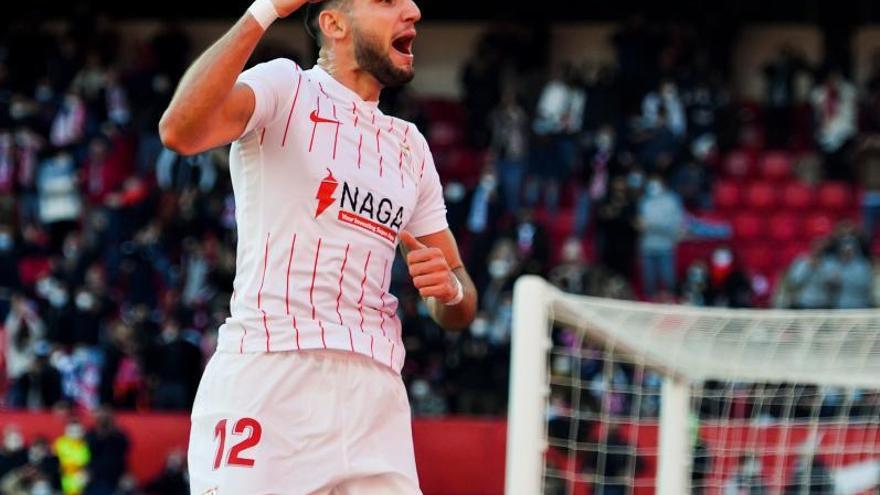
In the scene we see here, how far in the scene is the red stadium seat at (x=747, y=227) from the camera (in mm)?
19312

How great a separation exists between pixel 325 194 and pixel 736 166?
1691 cm

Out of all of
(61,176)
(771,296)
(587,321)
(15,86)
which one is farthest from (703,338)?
(15,86)

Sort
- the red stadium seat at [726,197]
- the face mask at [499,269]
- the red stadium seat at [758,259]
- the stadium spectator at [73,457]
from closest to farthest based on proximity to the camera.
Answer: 1. the stadium spectator at [73,457]
2. the face mask at [499,269]
3. the red stadium seat at [758,259]
4. the red stadium seat at [726,197]

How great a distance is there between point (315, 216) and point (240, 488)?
2.16 feet

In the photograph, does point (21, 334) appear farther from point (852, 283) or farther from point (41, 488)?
point (852, 283)

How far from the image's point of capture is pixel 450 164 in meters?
20.3

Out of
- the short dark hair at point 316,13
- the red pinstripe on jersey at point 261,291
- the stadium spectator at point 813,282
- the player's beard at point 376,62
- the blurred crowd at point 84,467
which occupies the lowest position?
the blurred crowd at point 84,467

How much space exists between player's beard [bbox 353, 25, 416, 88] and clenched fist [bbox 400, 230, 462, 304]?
1.54 feet

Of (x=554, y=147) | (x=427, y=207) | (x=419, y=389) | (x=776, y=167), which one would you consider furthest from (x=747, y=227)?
(x=427, y=207)

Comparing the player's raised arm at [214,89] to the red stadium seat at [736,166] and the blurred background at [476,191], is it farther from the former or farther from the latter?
the red stadium seat at [736,166]

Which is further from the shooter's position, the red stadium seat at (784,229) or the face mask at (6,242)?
the red stadium seat at (784,229)

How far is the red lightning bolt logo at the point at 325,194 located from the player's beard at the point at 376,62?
13.6 inches

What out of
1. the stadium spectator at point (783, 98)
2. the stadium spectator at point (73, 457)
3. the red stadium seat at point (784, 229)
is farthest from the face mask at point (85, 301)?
the stadium spectator at point (783, 98)

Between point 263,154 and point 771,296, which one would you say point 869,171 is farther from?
point 263,154
